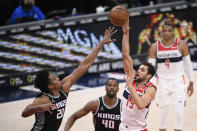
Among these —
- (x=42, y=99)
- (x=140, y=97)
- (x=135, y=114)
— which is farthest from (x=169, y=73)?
(x=42, y=99)

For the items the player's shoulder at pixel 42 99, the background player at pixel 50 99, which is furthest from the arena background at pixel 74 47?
the player's shoulder at pixel 42 99

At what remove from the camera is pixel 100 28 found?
11.2m

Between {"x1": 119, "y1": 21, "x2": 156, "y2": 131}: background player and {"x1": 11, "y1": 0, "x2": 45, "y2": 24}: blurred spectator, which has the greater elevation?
{"x1": 11, "y1": 0, "x2": 45, "y2": 24}: blurred spectator

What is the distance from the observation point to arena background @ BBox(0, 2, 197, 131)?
33.9ft

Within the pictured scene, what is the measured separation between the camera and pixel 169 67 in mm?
6973

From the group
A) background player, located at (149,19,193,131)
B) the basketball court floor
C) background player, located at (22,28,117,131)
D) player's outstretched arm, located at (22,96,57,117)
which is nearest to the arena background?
the basketball court floor

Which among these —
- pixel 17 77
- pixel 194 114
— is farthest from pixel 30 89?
pixel 194 114

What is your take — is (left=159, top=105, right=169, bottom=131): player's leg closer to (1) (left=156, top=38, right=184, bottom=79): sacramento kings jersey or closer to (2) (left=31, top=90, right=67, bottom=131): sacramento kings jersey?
(1) (left=156, top=38, right=184, bottom=79): sacramento kings jersey

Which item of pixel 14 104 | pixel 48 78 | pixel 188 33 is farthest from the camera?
pixel 188 33

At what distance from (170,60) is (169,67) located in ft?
0.42

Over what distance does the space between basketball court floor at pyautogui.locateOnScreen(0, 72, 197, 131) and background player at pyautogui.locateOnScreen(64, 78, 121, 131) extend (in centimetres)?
202

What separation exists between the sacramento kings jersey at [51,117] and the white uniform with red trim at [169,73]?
2.29m

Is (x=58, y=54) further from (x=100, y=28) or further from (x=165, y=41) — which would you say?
(x=165, y=41)

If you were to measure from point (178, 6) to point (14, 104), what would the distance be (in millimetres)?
5818
